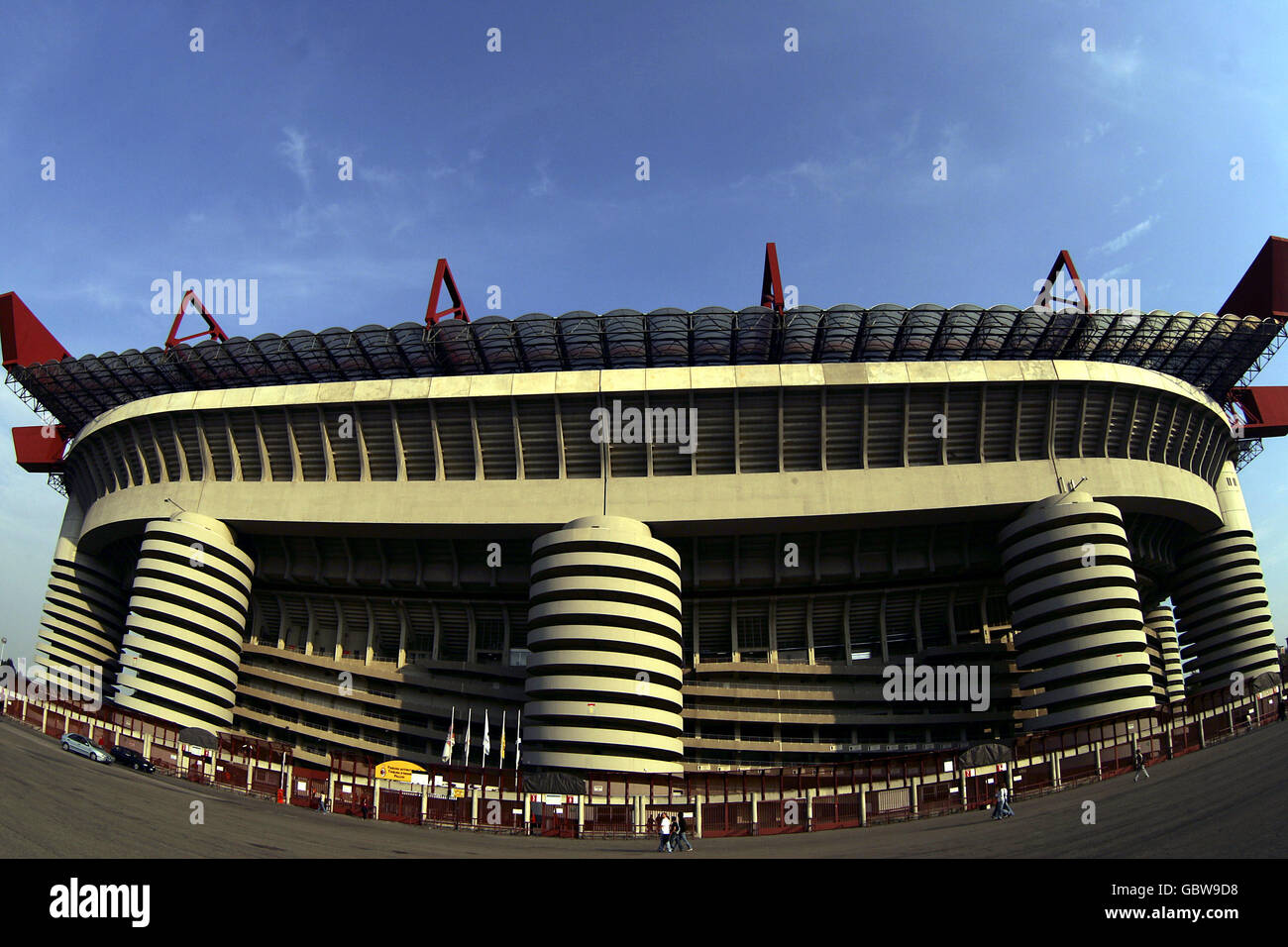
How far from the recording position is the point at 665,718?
43844 millimetres

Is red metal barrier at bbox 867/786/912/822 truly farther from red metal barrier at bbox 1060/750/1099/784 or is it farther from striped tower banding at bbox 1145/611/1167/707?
striped tower banding at bbox 1145/611/1167/707

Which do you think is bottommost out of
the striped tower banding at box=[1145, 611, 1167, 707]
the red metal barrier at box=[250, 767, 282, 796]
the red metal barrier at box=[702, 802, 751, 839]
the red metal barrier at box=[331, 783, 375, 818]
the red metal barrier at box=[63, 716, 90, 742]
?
the red metal barrier at box=[702, 802, 751, 839]

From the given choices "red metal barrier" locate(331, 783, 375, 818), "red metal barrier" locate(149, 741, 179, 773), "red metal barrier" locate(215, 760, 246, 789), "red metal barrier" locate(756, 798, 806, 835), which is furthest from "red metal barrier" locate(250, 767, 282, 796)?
"red metal barrier" locate(756, 798, 806, 835)

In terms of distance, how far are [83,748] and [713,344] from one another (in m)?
38.7

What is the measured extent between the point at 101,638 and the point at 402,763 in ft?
129

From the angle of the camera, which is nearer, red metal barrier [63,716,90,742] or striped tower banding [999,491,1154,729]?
red metal barrier [63,716,90,742]

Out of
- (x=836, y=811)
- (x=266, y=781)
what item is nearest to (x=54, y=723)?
(x=266, y=781)

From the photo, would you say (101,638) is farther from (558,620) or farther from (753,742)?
(753,742)

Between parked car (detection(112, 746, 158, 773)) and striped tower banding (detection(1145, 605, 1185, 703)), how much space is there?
6902cm

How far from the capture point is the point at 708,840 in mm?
29016

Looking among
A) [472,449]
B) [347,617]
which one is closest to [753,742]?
[472,449]

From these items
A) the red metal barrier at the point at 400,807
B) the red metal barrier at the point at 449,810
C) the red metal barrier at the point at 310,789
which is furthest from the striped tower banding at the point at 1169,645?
the red metal barrier at the point at 310,789

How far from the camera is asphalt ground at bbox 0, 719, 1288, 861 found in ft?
52.6
